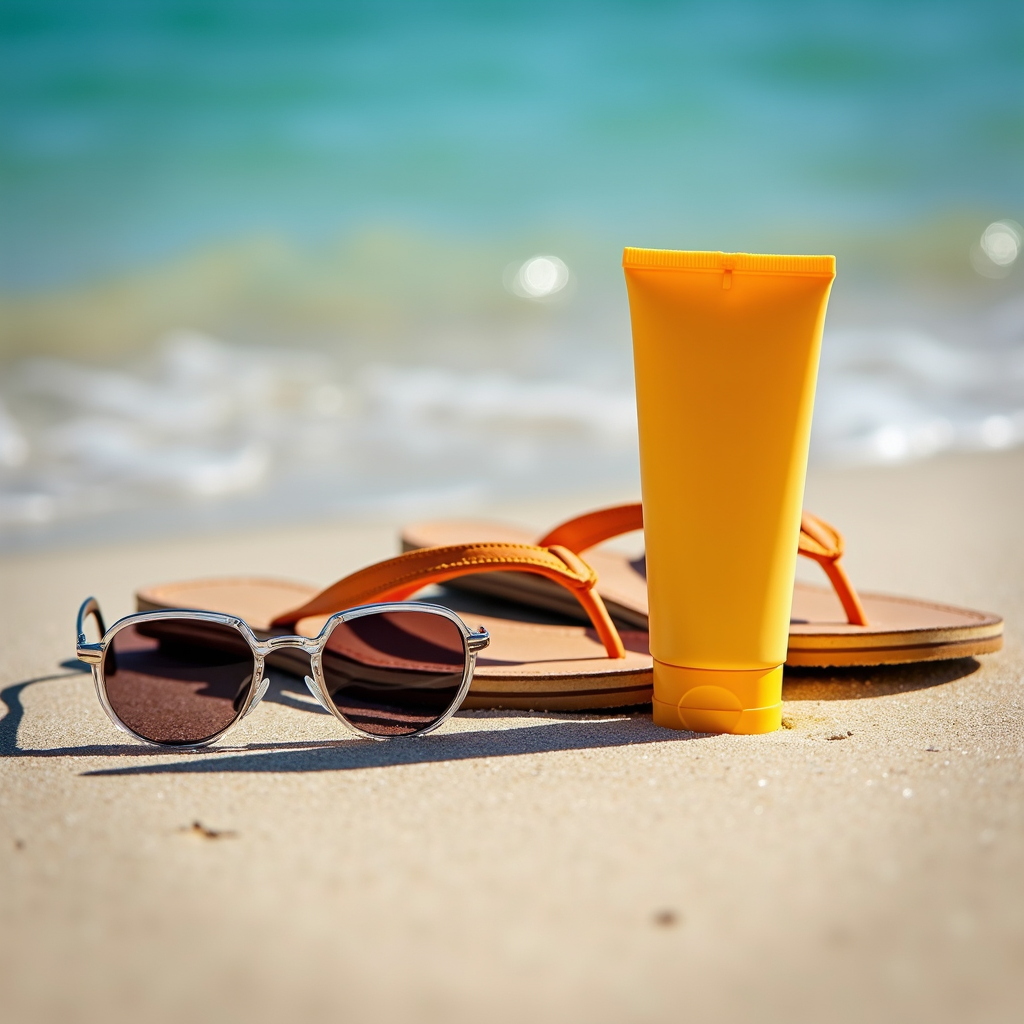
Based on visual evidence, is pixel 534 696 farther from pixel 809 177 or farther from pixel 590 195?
pixel 809 177

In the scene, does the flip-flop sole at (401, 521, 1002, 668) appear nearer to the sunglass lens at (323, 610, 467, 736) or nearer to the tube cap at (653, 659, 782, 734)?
the tube cap at (653, 659, 782, 734)

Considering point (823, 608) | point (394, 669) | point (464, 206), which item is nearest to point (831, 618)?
point (823, 608)

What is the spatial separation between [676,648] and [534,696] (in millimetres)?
256

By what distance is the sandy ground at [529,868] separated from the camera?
0.76m

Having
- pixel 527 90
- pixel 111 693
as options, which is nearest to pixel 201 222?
pixel 527 90

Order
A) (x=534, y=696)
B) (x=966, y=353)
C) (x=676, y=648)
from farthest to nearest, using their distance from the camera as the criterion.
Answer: (x=966, y=353)
(x=534, y=696)
(x=676, y=648)

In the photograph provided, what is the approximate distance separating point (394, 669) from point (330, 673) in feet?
0.27

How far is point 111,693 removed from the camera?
1450 millimetres

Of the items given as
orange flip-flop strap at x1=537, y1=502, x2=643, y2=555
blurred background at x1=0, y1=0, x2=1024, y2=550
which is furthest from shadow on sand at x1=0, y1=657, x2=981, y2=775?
blurred background at x1=0, y1=0, x2=1024, y2=550

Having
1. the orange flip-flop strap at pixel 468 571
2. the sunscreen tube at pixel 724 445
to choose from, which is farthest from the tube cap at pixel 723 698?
the orange flip-flop strap at pixel 468 571

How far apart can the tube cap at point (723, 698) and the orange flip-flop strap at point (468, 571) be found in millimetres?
223

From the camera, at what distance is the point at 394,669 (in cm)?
142

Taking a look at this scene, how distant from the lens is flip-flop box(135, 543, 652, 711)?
1.42m

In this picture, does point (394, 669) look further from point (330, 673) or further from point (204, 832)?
point (204, 832)
